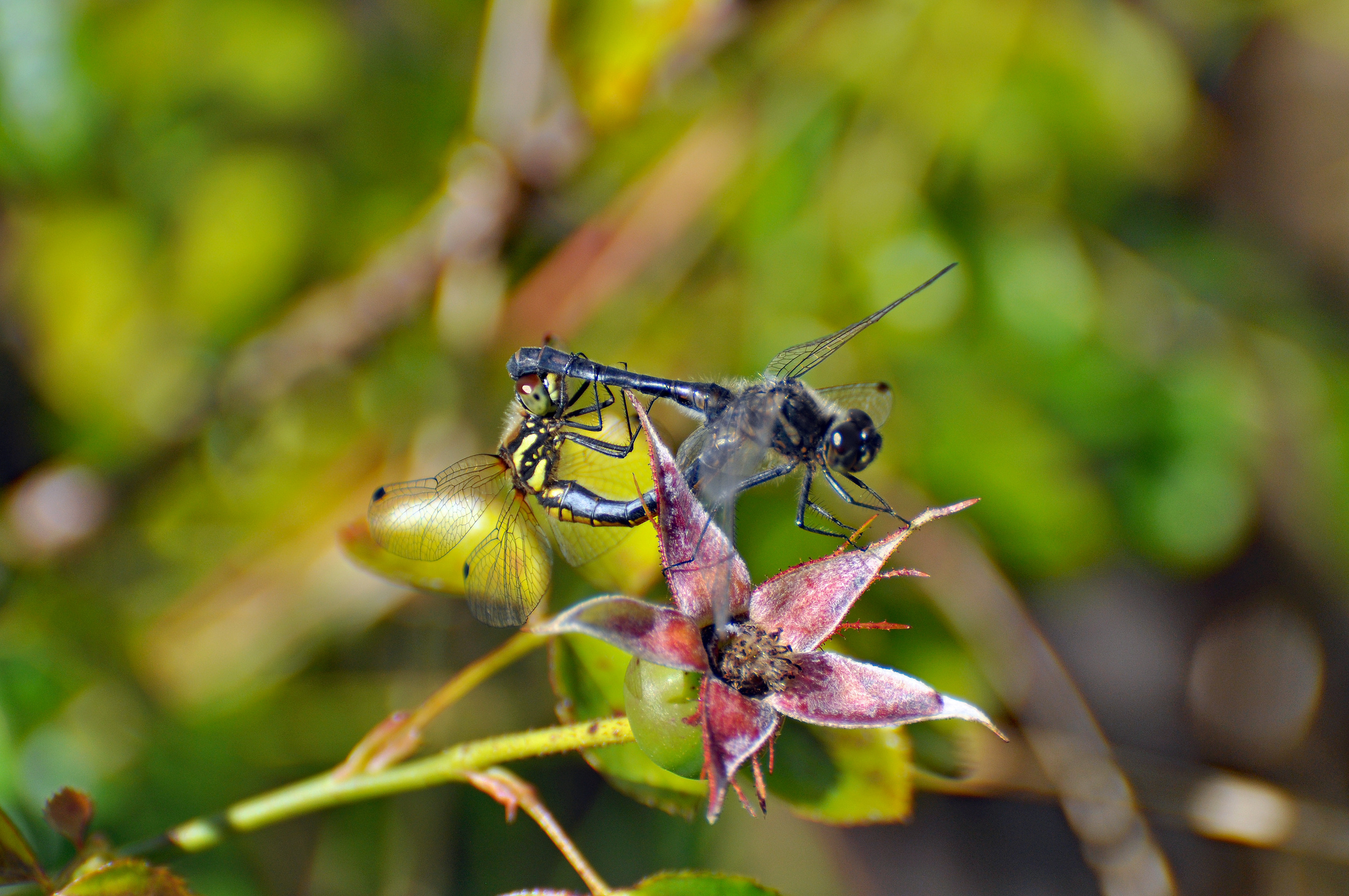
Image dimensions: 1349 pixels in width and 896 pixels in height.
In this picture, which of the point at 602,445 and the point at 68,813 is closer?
the point at 68,813

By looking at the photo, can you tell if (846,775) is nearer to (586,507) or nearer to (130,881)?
(586,507)

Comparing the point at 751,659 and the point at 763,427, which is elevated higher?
the point at 763,427

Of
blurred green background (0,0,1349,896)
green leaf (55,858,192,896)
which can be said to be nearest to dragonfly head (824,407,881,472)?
blurred green background (0,0,1349,896)

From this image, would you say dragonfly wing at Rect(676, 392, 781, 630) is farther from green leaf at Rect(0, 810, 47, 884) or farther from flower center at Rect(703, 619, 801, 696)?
green leaf at Rect(0, 810, 47, 884)

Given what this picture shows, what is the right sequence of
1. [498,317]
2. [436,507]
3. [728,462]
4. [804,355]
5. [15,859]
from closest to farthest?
1. [15,859]
2. [728,462]
3. [436,507]
4. [804,355]
5. [498,317]

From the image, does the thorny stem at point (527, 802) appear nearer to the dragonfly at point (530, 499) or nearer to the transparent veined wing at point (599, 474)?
the dragonfly at point (530, 499)

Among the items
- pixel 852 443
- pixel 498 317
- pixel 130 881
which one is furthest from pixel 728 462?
pixel 498 317
